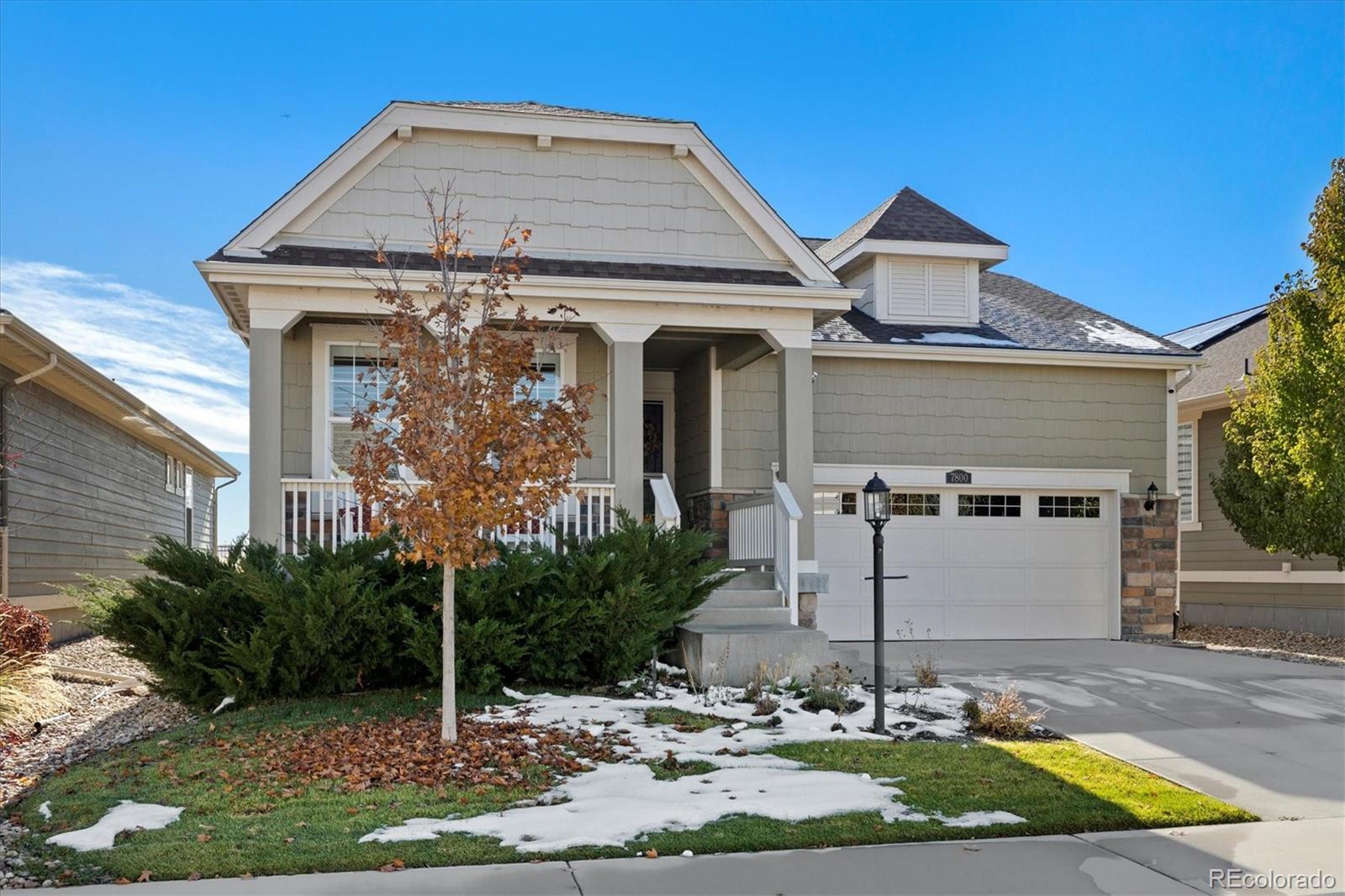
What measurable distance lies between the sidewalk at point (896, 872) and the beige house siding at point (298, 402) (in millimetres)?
7654

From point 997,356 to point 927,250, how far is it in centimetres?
195

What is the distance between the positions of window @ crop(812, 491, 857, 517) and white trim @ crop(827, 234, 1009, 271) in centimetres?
353

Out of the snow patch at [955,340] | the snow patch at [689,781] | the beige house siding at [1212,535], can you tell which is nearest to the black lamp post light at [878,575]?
the snow patch at [689,781]

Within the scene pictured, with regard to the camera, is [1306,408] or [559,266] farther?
[1306,408]

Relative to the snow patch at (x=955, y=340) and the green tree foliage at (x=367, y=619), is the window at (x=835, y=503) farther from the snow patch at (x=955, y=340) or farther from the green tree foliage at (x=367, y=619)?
the green tree foliage at (x=367, y=619)

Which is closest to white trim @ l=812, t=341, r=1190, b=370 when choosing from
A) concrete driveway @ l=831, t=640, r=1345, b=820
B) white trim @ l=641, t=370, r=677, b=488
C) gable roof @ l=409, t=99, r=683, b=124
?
white trim @ l=641, t=370, r=677, b=488

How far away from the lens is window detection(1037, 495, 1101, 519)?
1496 centimetres

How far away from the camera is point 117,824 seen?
5.56 m

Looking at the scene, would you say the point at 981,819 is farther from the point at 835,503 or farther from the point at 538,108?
the point at 538,108

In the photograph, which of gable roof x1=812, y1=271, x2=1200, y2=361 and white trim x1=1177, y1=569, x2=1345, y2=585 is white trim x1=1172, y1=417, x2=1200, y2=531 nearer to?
white trim x1=1177, y1=569, x2=1345, y2=585

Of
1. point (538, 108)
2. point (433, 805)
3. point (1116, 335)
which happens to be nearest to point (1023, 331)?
point (1116, 335)

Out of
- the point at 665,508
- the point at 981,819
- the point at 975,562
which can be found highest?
the point at 665,508

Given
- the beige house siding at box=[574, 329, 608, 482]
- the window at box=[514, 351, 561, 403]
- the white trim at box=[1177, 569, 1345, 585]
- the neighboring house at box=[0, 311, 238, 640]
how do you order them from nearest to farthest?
the window at box=[514, 351, 561, 403], the beige house siding at box=[574, 329, 608, 482], the neighboring house at box=[0, 311, 238, 640], the white trim at box=[1177, 569, 1345, 585]

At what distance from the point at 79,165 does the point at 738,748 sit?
45.1 ft
